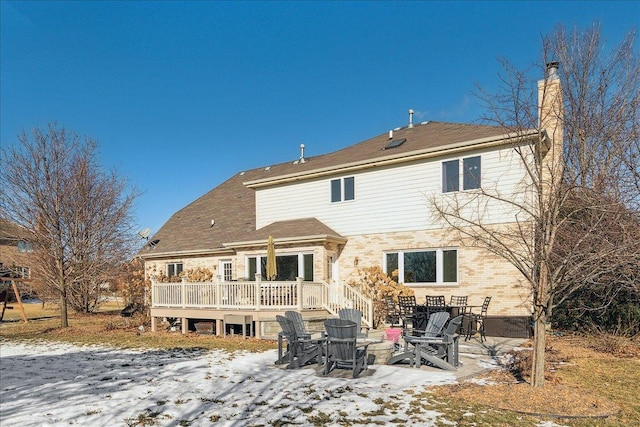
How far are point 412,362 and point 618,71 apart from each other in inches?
567

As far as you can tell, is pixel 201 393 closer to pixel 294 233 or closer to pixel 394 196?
pixel 294 233

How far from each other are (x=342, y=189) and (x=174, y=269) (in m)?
10.9

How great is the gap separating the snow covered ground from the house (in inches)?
193

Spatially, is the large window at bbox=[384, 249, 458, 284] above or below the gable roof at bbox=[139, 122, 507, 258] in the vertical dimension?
below

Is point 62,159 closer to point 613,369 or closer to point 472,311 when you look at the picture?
point 472,311

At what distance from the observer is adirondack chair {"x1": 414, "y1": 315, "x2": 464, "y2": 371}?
9.16m

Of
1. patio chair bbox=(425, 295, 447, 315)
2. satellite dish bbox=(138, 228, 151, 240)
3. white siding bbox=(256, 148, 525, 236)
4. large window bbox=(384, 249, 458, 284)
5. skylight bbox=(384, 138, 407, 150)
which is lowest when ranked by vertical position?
patio chair bbox=(425, 295, 447, 315)

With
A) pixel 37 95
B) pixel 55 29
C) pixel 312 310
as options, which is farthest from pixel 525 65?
pixel 37 95

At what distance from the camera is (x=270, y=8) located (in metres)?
17.1

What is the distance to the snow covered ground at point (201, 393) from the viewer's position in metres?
6.10

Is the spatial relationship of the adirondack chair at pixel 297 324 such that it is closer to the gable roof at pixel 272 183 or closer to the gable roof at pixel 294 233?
the gable roof at pixel 294 233

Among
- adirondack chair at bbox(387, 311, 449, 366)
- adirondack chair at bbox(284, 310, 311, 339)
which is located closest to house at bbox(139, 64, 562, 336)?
adirondack chair at bbox(387, 311, 449, 366)

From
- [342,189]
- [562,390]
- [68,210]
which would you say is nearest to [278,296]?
[342,189]

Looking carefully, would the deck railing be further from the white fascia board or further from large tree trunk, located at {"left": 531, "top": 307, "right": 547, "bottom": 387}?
large tree trunk, located at {"left": 531, "top": 307, "right": 547, "bottom": 387}
